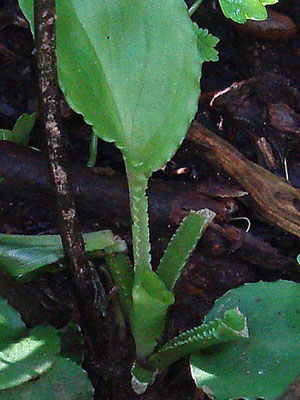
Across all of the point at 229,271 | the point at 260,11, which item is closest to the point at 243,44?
the point at 260,11

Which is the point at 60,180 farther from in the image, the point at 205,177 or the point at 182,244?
the point at 205,177

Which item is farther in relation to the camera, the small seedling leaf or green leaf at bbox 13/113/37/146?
green leaf at bbox 13/113/37/146

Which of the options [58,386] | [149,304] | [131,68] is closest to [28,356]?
[58,386]

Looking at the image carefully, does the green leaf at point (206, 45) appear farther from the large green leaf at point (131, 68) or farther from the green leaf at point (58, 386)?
the green leaf at point (58, 386)

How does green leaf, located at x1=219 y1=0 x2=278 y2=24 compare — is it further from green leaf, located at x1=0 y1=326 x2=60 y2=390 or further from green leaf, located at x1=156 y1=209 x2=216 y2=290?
green leaf, located at x1=0 y1=326 x2=60 y2=390

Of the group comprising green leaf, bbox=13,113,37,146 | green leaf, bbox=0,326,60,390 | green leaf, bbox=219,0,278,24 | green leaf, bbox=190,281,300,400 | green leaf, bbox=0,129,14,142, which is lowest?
green leaf, bbox=0,326,60,390

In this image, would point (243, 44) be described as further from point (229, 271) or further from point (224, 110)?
point (229, 271)

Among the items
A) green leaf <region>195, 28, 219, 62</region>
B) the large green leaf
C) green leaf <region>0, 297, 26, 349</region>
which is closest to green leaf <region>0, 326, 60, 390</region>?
green leaf <region>0, 297, 26, 349</region>
